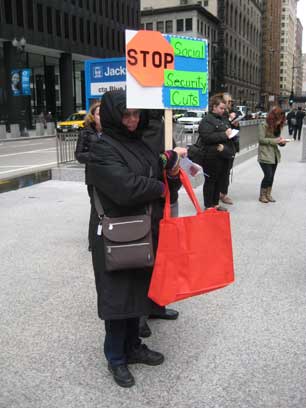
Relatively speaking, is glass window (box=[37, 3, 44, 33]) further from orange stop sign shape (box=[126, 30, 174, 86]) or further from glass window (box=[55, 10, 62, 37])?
orange stop sign shape (box=[126, 30, 174, 86])


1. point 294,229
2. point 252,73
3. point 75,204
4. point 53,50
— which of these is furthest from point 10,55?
point 252,73

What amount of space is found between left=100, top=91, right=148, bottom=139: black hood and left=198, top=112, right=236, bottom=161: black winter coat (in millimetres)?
4591

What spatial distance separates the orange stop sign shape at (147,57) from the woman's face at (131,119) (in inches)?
20.4

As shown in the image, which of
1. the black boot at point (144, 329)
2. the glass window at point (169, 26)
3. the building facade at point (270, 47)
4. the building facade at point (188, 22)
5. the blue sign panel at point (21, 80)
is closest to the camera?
the black boot at point (144, 329)

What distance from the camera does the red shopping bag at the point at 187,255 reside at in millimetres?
2756

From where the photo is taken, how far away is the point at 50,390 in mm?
2969

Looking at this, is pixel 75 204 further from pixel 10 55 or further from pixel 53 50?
pixel 53 50

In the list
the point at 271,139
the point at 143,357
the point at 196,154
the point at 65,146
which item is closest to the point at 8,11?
the point at 65,146

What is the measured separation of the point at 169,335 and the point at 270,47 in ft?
455

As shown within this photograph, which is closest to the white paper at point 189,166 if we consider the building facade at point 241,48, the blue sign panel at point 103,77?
the blue sign panel at point 103,77

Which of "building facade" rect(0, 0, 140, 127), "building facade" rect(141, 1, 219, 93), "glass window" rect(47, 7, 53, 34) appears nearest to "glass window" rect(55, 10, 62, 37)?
"building facade" rect(0, 0, 140, 127)

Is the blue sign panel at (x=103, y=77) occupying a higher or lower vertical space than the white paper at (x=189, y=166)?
higher

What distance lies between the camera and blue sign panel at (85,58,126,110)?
10719 mm

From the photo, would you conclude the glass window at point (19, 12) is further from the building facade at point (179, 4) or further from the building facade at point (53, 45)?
the building facade at point (179, 4)
